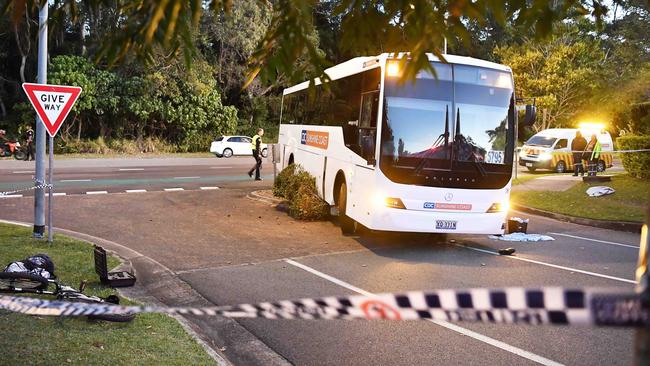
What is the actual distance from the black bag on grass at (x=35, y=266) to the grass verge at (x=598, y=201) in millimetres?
12647

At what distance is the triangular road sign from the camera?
891 cm

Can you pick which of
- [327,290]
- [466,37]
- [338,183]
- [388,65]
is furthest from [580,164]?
[466,37]

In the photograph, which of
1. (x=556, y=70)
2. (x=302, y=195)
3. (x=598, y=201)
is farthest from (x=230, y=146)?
(x=598, y=201)

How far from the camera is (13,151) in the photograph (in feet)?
94.8

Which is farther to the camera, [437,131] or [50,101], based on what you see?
[437,131]

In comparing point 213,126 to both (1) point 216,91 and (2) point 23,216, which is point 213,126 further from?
(2) point 23,216

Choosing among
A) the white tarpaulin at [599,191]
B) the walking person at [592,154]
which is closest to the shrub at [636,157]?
the walking person at [592,154]

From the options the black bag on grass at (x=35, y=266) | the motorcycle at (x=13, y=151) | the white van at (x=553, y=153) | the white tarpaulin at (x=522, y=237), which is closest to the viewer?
the black bag on grass at (x=35, y=266)

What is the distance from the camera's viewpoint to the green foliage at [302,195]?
512 inches

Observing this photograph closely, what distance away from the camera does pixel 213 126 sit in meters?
40.0

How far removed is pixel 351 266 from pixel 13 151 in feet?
84.7

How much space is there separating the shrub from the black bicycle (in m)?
18.7

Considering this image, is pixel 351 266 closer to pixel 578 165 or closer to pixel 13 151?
pixel 578 165

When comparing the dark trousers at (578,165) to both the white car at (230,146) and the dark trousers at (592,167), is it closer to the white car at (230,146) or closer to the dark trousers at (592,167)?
the dark trousers at (592,167)
